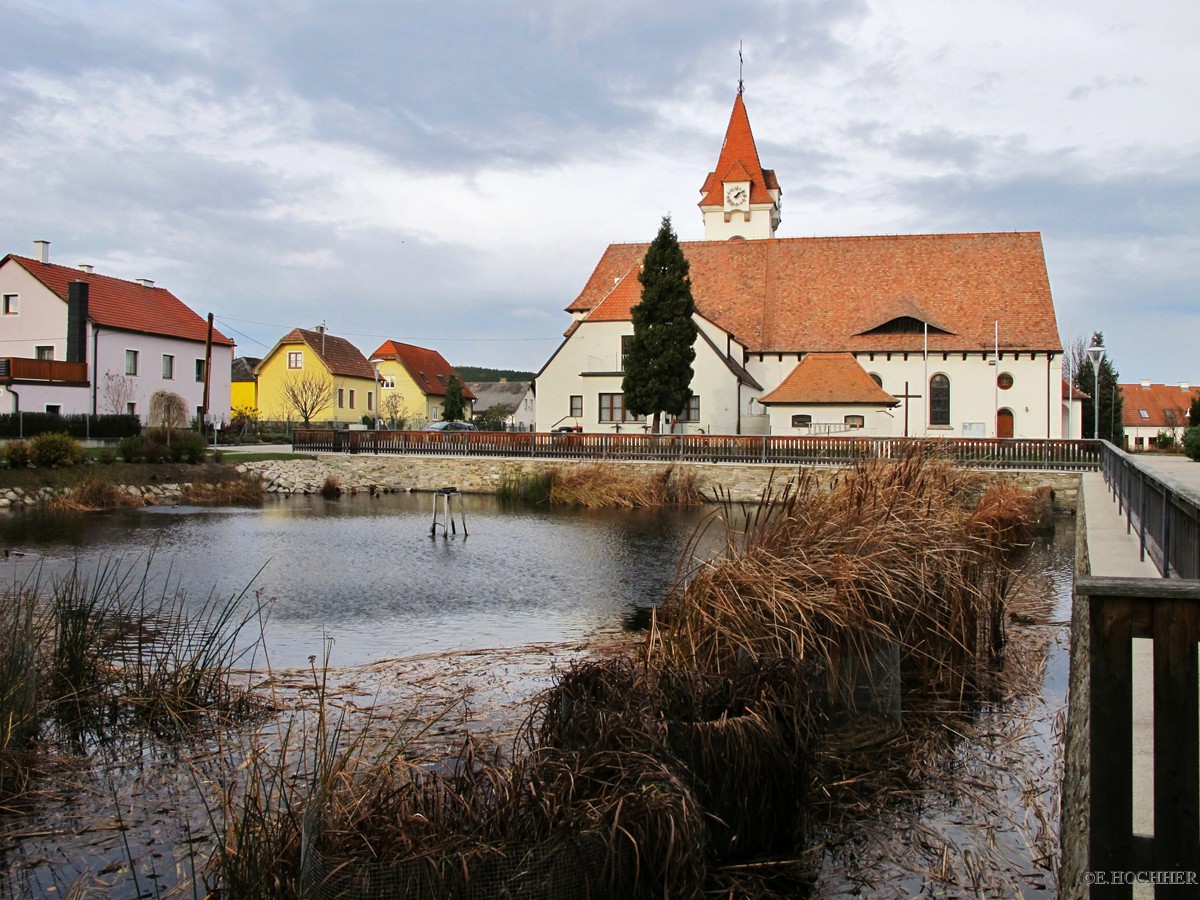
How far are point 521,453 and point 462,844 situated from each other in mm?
33623

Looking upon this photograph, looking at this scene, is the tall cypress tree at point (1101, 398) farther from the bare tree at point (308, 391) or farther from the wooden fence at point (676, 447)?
the bare tree at point (308, 391)

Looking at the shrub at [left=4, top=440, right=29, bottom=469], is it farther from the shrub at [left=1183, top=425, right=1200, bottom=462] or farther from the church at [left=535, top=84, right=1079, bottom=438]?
the shrub at [left=1183, top=425, right=1200, bottom=462]

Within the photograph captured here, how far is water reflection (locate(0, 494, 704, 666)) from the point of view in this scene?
1121 cm

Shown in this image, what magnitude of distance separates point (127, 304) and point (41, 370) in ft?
24.5

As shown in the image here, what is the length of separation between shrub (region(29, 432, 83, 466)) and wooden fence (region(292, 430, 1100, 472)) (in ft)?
39.8

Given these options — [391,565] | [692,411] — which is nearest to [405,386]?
[692,411]

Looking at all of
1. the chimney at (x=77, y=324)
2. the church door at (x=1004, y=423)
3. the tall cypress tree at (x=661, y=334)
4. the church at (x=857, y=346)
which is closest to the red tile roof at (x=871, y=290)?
the church at (x=857, y=346)

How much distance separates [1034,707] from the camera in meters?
7.55

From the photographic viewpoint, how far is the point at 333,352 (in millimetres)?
65062

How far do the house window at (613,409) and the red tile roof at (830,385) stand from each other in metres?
6.16

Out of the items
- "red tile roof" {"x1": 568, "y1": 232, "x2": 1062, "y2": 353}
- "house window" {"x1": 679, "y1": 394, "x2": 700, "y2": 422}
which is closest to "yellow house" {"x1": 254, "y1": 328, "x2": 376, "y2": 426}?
"red tile roof" {"x1": 568, "y1": 232, "x2": 1062, "y2": 353}

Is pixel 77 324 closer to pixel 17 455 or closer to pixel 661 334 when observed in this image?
pixel 17 455

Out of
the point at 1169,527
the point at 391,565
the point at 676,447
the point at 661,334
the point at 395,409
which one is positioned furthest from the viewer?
the point at 395,409

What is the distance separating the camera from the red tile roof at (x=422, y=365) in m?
71.8
